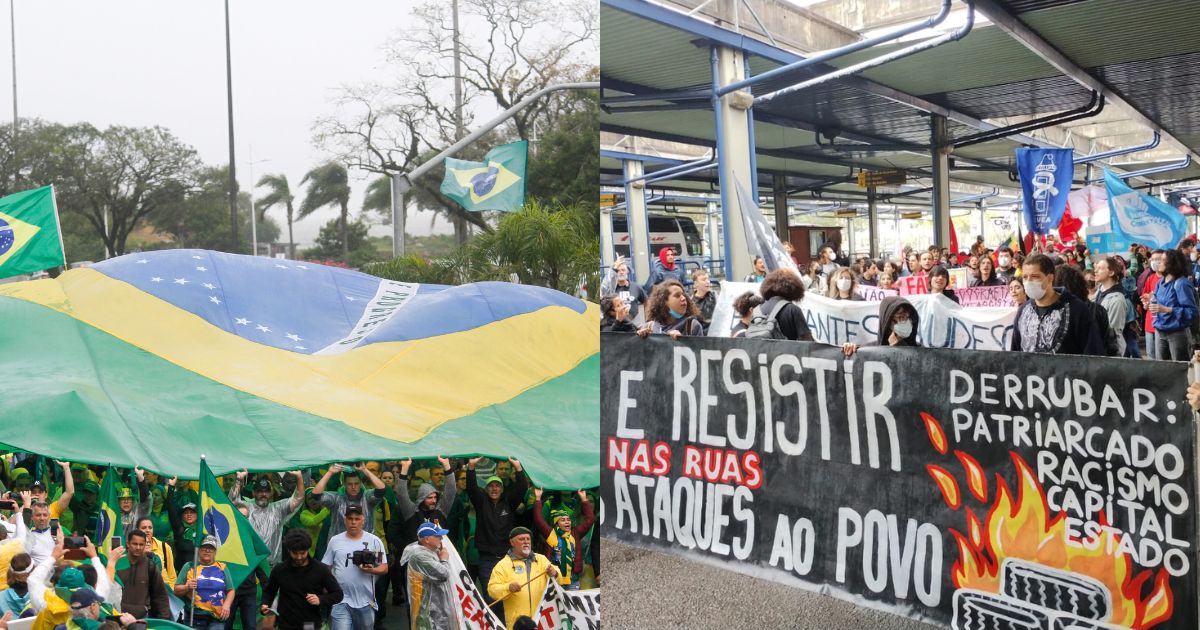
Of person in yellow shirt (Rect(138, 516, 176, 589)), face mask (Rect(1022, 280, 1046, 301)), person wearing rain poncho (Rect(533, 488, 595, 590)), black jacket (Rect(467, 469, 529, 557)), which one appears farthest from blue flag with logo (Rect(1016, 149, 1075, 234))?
person in yellow shirt (Rect(138, 516, 176, 589))

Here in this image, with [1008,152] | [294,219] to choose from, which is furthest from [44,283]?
[1008,152]

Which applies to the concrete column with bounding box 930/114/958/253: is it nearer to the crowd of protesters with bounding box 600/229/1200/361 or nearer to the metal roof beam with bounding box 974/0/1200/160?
the metal roof beam with bounding box 974/0/1200/160

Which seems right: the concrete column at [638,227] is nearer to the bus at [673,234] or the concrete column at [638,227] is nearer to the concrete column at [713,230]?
the bus at [673,234]

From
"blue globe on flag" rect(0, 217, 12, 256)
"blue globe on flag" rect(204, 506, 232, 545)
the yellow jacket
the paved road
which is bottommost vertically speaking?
the paved road

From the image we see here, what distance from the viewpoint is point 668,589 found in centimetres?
519

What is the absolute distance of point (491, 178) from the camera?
486cm

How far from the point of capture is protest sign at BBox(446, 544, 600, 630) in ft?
15.4

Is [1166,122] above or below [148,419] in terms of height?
above

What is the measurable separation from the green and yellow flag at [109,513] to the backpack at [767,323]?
11.5 ft

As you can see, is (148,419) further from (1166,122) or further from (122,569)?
(1166,122)

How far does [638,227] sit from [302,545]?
10.7 m

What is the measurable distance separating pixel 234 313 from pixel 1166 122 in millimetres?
16733

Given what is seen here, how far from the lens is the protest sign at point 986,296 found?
9898 mm

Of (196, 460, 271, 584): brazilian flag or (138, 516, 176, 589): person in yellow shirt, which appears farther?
(138, 516, 176, 589): person in yellow shirt
